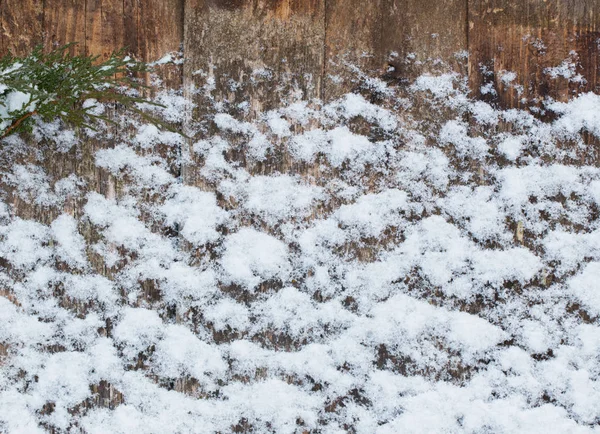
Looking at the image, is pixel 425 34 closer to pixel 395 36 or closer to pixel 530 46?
pixel 395 36

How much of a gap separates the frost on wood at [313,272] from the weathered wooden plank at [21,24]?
0.22m

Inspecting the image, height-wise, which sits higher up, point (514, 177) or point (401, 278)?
point (514, 177)

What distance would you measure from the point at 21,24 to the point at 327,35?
736mm

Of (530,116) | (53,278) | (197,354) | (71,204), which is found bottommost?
(197,354)

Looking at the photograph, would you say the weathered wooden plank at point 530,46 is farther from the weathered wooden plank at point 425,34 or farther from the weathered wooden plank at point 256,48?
the weathered wooden plank at point 256,48

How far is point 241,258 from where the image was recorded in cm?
134

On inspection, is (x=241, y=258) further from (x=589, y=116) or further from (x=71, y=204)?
(x=589, y=116)

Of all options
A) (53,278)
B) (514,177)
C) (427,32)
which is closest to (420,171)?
(514,177)

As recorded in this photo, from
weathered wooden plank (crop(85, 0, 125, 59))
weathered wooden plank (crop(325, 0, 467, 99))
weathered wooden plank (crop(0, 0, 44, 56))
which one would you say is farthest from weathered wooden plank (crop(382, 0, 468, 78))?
weathered wooden plank (crop(0, 0, 44, 56))

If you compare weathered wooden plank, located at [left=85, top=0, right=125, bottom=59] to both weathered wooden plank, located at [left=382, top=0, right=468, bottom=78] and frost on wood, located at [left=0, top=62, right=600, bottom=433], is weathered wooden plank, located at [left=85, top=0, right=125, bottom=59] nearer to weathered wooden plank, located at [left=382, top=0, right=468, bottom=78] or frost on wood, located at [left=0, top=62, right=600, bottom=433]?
frost on wood, located at [left=0, top=62, right=600, bottom=433]

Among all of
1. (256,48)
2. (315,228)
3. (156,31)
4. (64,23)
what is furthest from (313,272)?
(64,23)

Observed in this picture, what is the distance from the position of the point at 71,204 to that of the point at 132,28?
450 mm

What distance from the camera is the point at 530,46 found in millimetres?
1434

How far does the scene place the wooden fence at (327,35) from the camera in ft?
4.63
